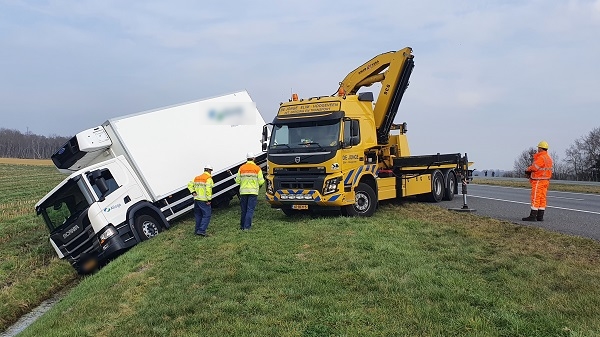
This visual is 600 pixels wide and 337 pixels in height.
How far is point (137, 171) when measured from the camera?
12844 millimetres

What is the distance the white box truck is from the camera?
11398mm

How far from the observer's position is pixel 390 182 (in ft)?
43.1

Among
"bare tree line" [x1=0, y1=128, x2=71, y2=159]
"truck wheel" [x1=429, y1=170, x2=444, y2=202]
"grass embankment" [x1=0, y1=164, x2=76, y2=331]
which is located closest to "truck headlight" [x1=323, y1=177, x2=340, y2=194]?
"truck wheel" [x1=429, y1=170, x2=444, y2=202]

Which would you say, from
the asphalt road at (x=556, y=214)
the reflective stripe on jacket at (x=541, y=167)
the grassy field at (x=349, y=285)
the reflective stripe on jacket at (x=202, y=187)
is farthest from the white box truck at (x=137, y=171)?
the reflective stripe on jacket at (x=541, y=167)

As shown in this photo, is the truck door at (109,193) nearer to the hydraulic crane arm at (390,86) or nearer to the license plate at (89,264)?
the license plate at (89,264)

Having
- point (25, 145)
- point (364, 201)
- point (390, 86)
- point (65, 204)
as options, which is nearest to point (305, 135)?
point (364, 201)

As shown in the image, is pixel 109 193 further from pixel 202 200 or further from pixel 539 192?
pixel 539 192

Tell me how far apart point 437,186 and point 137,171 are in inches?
361

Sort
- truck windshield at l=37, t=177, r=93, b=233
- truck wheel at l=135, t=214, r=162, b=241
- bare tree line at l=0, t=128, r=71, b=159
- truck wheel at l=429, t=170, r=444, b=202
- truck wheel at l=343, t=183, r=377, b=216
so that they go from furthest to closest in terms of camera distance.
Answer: bare tree line at l=0, t=128, r=71, b=159, truck wheel at l=429, t=170, r=444, b=202, truck wheel at l=135, t=214, r=162, b=241, truck windshield at l=37, t=177, r=93, b=233, truck wheel at l=343, t=183, r=377, b=216

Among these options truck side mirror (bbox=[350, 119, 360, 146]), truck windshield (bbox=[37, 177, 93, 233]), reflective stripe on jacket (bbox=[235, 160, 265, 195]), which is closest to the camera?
reflective stripe on jacket (bbox=[235, 160, 265, 195])

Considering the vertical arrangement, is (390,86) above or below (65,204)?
above

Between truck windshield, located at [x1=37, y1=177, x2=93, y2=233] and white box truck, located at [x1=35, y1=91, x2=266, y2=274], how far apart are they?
0.02m

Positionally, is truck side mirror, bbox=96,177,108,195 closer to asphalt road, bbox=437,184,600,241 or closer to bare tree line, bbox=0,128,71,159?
asphalt road, bbox=437,184,600,241

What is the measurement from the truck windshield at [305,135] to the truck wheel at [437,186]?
5203 mm
